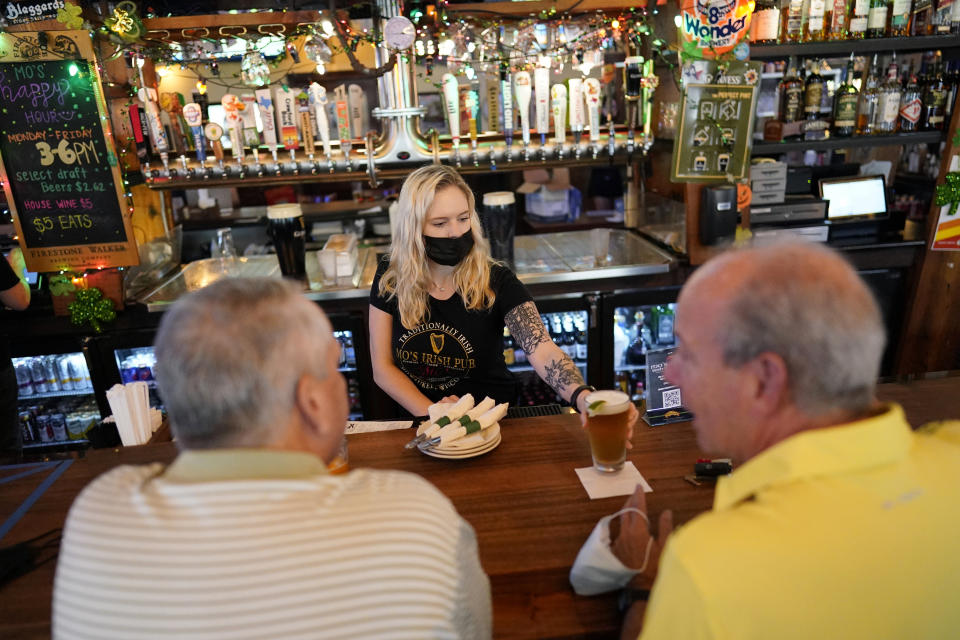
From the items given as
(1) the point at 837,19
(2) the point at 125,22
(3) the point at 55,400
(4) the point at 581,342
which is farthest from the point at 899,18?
(3) the point at 55,400

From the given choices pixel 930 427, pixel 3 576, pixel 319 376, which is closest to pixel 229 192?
pixel 3 576

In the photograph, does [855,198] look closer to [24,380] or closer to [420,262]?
[420,262]

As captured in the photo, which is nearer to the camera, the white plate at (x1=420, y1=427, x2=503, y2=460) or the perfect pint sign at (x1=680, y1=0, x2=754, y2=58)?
the white plate at (x1=420, y1=427, x2=503, y2=460)

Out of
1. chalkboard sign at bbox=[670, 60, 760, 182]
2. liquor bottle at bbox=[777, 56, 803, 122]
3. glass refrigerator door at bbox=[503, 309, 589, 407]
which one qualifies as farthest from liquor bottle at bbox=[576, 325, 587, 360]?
liquor bottle at bbox=[777, 56, 803, 122]

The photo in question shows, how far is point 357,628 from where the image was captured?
2.87 feet

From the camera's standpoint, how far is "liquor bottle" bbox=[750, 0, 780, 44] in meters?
3.22

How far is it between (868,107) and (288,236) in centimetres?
337

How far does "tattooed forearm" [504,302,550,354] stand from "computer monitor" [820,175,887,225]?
2.39m

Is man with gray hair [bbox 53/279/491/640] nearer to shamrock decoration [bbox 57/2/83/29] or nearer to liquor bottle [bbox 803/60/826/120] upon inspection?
shamrock decoration [bbox 57/2/83/29]

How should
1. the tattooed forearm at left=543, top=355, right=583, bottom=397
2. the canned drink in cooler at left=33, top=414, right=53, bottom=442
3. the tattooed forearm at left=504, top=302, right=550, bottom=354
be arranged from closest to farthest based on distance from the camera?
the tattooed forearm at left=543, top=355, right=583, bottom=397
the tattooed forearm at left=504, top=302, right=550, bottom=354
the canned drink in cooler at left=33, top=414, right=53, bottom=442

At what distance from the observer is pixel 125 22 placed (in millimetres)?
2992

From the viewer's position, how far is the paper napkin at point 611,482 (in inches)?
57.4

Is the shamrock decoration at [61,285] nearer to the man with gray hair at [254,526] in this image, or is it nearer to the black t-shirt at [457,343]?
the black t-shirt at [457,343]

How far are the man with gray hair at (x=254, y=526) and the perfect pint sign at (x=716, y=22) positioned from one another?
272 centimetres
